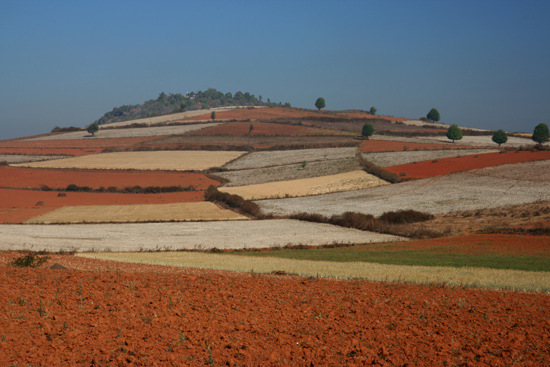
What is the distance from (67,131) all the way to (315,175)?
106645 mm

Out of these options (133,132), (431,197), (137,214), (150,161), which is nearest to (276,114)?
(133,132)

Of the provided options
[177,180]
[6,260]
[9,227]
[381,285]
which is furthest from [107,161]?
[381,285]

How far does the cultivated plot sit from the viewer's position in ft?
180

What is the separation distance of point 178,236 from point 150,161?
5853 cm

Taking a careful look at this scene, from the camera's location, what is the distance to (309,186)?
75562 millimetres

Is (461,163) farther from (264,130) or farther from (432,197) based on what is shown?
(264,130)

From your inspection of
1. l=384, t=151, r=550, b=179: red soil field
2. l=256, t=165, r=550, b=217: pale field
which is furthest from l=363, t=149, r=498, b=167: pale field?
l=256, t=165, r=550, b=217: pale field

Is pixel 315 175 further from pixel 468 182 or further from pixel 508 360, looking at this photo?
pixel 508 360

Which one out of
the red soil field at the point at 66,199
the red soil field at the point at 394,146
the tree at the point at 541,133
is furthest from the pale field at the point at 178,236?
the tree at the point at 541,133

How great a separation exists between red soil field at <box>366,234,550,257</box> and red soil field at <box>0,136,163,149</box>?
316 feet

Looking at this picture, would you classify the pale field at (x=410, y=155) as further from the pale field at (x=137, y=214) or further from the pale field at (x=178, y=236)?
the pale field at (x=178, y=236)

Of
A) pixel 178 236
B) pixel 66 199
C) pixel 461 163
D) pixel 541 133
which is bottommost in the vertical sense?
pixel 178 236

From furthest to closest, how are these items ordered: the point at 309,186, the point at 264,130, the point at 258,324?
the point at 264,130 → the point at 309,186 → the point at 258,324

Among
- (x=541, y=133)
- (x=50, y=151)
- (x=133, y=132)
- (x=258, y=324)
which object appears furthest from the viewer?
(x=133, y=132)
